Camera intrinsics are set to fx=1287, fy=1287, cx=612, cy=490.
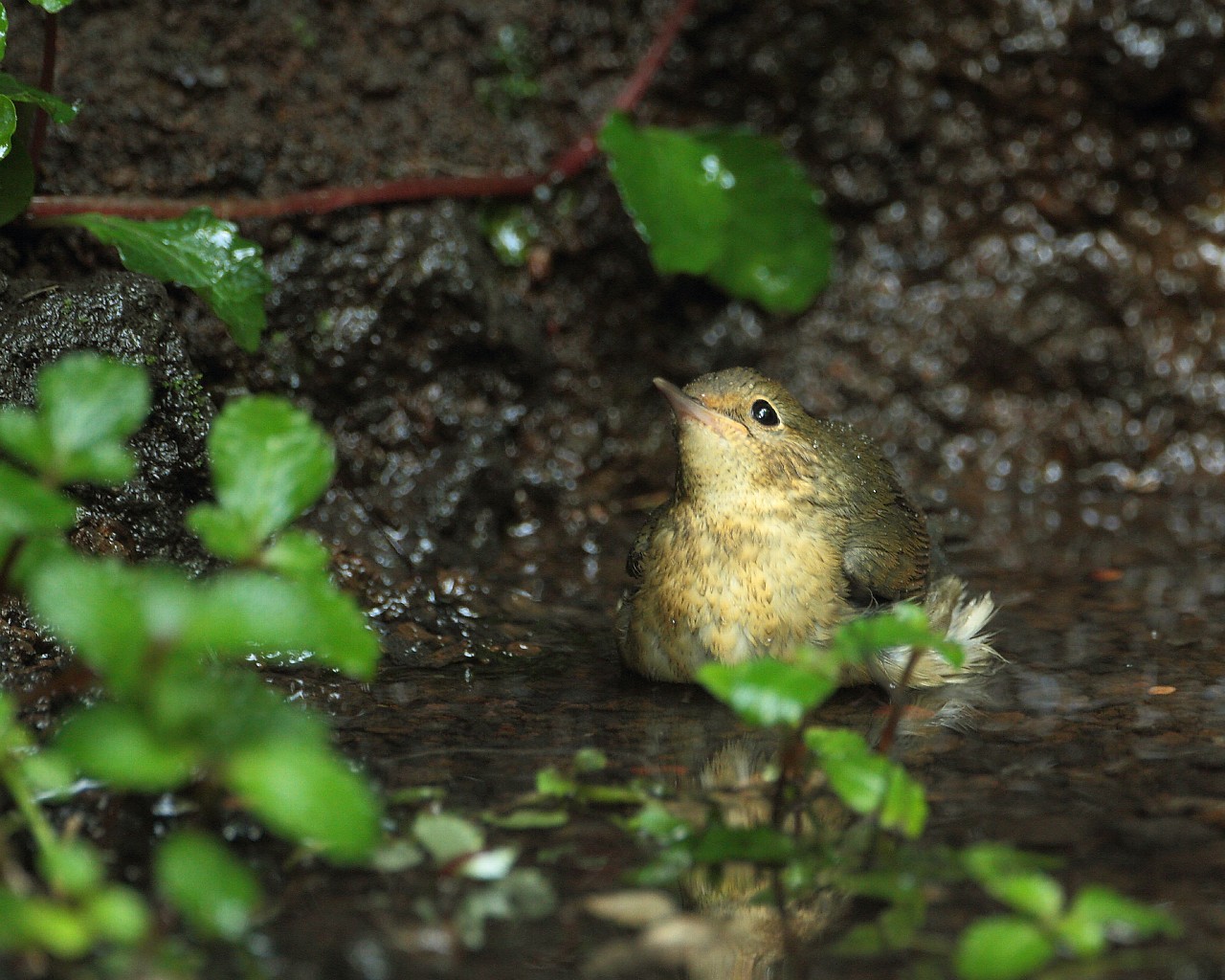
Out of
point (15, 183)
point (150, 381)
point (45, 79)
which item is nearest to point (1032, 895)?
point (150, 381)

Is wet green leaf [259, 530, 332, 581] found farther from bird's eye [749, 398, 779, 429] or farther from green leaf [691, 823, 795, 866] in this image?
bird's eye [749, 398, 779, 429]

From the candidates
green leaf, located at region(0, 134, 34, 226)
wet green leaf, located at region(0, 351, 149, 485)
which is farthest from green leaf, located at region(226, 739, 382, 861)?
green leaf, located at region(0, 134, 34, 226)

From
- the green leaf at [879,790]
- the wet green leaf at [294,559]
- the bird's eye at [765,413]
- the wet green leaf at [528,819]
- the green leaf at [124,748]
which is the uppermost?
the wet green leaf at [294,559]

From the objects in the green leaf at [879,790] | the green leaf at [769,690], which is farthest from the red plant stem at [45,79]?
the green leaf at [879,790]

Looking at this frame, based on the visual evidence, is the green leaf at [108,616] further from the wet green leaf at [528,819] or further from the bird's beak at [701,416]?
the bird's beak at [701,416]

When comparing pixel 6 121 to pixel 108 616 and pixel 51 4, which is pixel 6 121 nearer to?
pixel 51 4

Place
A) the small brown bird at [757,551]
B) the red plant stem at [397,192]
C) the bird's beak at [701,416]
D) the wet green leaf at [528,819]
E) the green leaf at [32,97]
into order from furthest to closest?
the red plant stem at [397,192]
the bird's beak at [701,416]
the small brown bird at [757,551]
the green leaf at [32,97]
the wet green leaf at [528,819]
